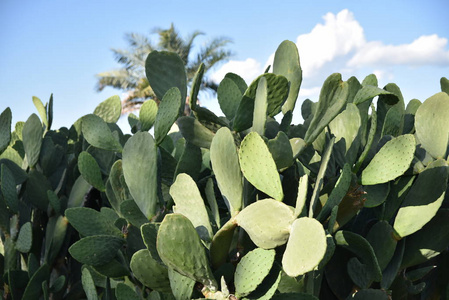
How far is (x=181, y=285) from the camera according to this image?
1257 millimetres

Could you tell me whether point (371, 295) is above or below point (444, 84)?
below

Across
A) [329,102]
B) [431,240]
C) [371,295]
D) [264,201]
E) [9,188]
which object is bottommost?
[371,295]

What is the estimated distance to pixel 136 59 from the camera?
27.3 meters

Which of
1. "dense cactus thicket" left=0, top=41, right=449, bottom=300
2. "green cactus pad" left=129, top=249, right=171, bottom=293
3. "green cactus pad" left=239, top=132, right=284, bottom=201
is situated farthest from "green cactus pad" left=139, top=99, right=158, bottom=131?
"green cactus pad" left=239, top=132, right=284, bottom=201

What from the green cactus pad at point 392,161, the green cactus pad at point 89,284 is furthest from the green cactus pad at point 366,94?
the green cactus pad at point 89,284

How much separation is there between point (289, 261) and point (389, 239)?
1.68ft

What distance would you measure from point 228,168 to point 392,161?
0.45m

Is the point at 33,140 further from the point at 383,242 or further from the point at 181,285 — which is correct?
the point at 383,242

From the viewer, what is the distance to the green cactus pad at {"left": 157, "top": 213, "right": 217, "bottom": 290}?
1.10m

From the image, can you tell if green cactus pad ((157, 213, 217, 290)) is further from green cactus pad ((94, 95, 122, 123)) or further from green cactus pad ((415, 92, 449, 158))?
green cactus pad ((94, 95, 122, 123))

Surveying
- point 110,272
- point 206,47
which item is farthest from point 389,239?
point 206,47

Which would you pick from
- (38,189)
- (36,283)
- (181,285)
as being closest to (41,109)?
(38,189)

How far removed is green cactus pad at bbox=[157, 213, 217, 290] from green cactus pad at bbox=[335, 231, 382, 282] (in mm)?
350

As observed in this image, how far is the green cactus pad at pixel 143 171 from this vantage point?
55.9 inches
